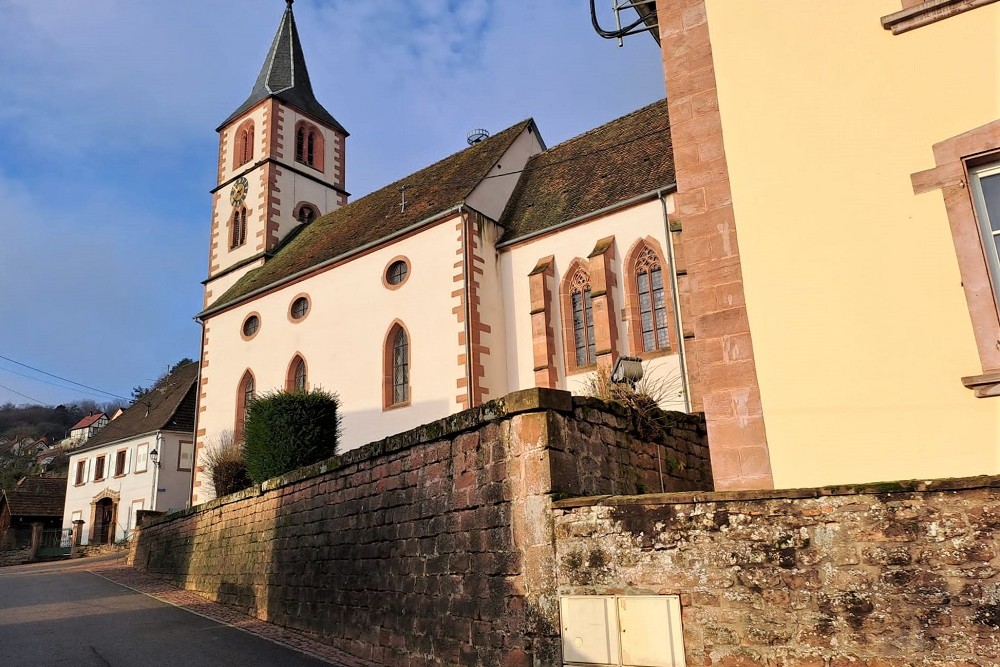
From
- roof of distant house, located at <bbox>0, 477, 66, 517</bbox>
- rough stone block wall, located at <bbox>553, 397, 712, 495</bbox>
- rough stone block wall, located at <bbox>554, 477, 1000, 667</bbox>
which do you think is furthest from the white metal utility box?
roof of distant house, located at <bbox>0, 477, 66, 517</bbox>

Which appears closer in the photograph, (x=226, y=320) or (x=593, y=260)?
(x=593, y=260)

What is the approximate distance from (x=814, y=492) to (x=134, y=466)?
35.1 m

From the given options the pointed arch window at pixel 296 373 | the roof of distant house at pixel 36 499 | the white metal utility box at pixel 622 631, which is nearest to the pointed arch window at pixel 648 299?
the pointed arch window at pixel 296 373

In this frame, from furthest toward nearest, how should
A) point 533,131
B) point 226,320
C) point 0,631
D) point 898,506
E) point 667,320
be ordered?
point 226,320 → point 533,131 → point 667,320 → point 0,631 → point 898,506

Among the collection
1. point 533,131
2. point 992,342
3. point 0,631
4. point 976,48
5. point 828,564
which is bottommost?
point 0,631

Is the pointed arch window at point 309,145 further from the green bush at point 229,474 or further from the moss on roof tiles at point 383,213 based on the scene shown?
the green bush at point 229,474

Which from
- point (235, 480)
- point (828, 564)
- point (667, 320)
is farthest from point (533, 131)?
point (828, 564)

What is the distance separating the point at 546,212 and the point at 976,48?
12867mm

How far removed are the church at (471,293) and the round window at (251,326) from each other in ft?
0.20

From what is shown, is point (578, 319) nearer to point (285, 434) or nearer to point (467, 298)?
point (467, 298)

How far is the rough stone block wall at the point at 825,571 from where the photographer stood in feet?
12.9

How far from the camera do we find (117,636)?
944 cm

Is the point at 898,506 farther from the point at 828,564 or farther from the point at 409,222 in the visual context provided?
the point at 409,222

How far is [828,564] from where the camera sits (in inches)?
169
